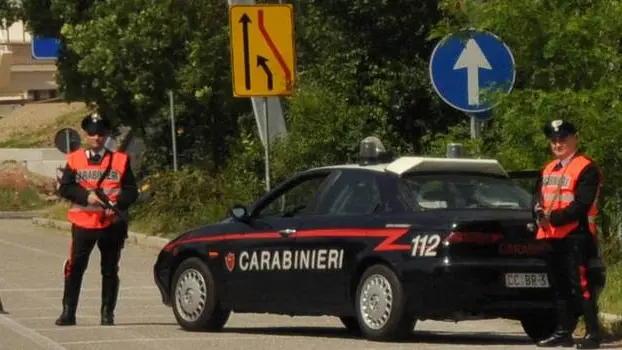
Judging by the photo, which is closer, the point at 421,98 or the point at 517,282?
the point at 517,282

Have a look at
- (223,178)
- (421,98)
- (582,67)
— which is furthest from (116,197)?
(223,178)

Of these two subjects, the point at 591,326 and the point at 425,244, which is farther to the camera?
the point at 425,244

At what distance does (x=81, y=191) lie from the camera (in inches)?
595

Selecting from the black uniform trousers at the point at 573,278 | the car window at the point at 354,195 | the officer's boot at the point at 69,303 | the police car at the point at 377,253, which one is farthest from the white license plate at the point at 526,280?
the officer's boot at the point at 69,303

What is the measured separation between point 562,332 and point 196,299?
3457 mm

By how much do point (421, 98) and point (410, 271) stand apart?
10.4 m

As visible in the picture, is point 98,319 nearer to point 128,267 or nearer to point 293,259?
point 293,259

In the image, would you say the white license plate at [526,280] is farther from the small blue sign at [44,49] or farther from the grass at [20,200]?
the grass at [20,200]

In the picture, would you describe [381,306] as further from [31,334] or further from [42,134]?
[42,134]

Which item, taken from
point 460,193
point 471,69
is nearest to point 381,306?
point 460,193

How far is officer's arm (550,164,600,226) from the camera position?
42.2 ft

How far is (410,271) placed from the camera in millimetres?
13273

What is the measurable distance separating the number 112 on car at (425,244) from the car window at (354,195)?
28.4 inches

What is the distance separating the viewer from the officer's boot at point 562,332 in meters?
13.2
